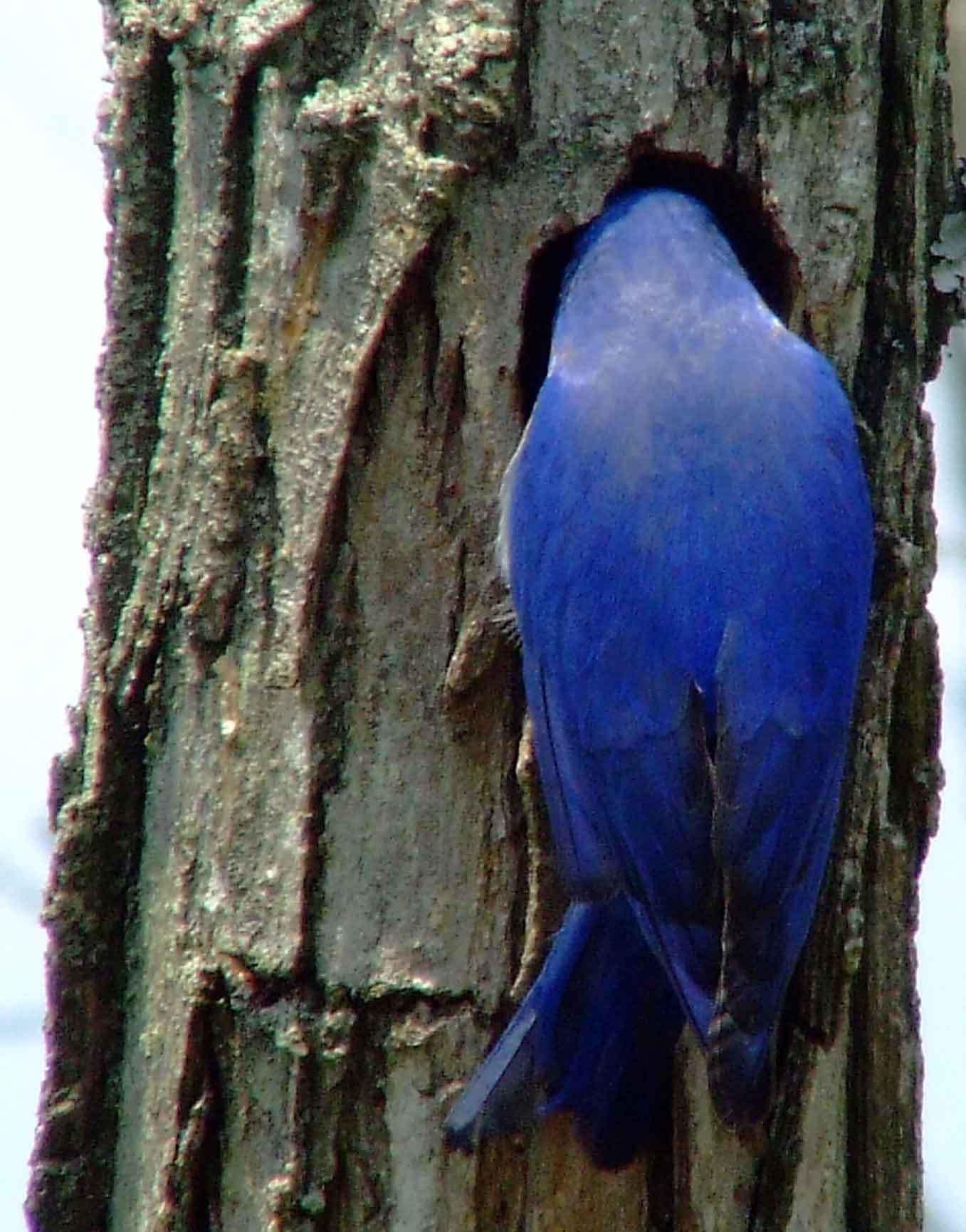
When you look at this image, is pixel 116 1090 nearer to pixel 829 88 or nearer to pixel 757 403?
pixel 757 403

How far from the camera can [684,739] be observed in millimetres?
2891

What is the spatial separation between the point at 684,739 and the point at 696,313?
0.84 metres

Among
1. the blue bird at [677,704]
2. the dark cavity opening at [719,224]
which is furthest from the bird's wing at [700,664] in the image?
the dark cavity opening at [719,224]

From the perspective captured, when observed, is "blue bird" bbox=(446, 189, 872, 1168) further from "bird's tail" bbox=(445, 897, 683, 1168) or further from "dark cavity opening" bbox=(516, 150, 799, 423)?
"dark cavity opening" bbox=(516, 150, 799, 423)

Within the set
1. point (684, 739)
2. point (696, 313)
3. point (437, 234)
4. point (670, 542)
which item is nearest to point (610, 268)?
point (696, 313)

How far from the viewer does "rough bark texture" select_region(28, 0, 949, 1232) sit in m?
2.98

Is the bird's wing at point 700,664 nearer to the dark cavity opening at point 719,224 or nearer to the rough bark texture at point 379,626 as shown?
the rough bark texture at point 379,626

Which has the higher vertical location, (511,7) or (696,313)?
(511,7)

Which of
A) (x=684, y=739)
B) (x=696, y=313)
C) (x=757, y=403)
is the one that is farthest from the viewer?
(x=696, y=313)

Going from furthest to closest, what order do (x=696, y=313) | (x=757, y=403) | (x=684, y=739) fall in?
(x=696, y=313), (x=757, y=403), (x=684, y=739)

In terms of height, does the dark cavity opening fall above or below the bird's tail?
above

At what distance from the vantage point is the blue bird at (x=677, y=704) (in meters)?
2.82

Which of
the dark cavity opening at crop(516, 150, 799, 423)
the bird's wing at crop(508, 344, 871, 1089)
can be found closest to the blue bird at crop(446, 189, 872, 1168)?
the bird's wing at crop(508, 344, 871, 1089)

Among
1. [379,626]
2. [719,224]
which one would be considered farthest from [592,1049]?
[719,224]
